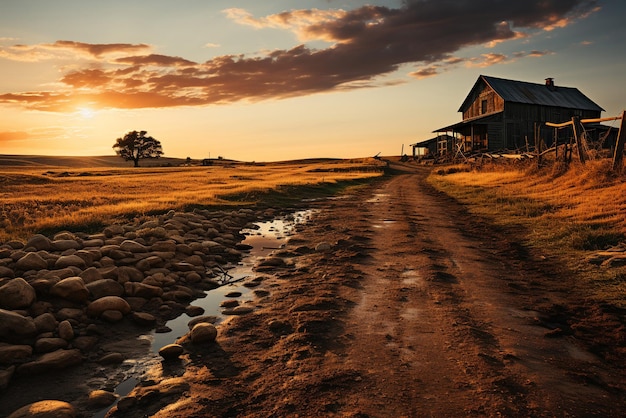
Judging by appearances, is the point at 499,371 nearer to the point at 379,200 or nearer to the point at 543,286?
the point at 543,286

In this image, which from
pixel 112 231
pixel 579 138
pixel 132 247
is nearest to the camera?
pixel 132 247

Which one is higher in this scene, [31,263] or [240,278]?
[31,263]

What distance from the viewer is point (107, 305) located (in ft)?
20.4

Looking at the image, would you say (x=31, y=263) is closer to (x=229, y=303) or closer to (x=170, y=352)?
(x=229, y=303)

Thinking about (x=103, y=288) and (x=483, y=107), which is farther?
(x=483, y=107)

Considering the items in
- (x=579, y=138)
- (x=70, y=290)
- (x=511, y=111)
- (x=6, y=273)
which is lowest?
(x=70, y=290)

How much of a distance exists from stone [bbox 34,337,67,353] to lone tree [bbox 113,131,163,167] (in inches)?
3716

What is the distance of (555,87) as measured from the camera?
52.8 metres

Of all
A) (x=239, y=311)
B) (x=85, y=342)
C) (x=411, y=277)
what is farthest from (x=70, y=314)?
(x=411, y=277)

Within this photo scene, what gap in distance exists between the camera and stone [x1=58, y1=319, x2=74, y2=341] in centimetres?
541

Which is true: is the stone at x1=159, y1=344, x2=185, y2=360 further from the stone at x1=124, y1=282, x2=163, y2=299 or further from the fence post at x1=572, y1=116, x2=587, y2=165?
the fence post at x1=572, y1=116, x2=587, y2=165

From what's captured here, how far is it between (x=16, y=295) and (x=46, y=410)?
8.93 ft

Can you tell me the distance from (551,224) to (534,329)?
24.3ft

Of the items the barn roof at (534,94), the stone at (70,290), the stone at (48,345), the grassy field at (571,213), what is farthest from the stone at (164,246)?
the barn roof at (534,94)
